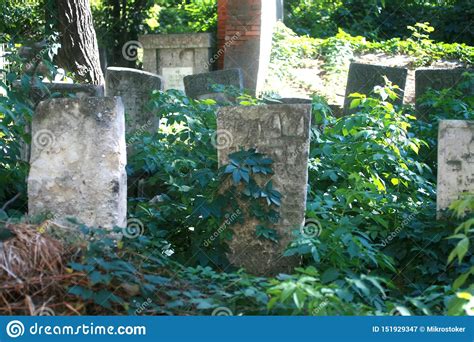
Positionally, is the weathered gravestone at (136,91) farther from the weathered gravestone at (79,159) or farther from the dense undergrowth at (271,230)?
the weathered gravestone at (79,159)

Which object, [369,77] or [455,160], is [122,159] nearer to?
[455,160]

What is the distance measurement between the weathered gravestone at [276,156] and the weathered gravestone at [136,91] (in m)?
2.76

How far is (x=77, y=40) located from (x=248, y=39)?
129 inches

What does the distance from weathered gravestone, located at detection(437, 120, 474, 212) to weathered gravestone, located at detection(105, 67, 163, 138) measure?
3349 millimetres

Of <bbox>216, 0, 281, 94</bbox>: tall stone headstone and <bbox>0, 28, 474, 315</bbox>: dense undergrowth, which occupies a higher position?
<bbox>216, 0, 281, 94</bbox>: tall stone headstone

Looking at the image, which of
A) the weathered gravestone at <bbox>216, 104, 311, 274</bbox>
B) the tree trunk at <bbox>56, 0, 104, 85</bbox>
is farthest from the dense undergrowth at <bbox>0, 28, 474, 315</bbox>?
the tree trunk at <bbox>56, 0, 104, 85</bbox>

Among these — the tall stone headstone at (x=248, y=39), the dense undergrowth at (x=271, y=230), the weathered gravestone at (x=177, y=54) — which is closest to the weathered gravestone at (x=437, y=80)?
the dense undergrowth at (x=271, y=230)

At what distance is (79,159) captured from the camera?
5.25 meters

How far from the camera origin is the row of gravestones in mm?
5230

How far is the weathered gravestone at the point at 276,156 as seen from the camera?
5.54 m

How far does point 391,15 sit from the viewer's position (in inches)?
598

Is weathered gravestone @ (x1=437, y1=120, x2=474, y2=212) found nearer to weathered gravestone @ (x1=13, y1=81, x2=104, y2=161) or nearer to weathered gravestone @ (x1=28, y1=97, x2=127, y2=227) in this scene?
weathered gravestone @ (x1=28, y1=97, x2=127, y2=227)

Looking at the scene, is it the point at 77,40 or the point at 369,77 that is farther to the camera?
the point at 77,40

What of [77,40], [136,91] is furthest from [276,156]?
[77,40]
